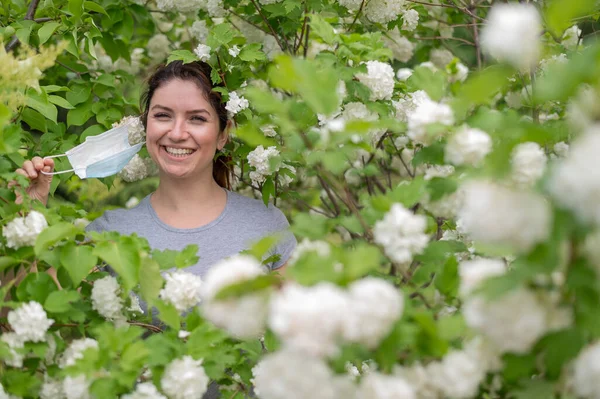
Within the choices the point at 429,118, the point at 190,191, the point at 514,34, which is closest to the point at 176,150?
the point at 190,191

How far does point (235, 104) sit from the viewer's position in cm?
296

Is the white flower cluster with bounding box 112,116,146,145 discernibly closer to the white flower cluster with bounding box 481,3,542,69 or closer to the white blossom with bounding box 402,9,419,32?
the white blossom with bounding box 402,9,419,32

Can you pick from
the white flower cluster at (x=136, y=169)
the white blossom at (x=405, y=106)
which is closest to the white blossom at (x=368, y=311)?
the white blossom at (x=405, y=106)

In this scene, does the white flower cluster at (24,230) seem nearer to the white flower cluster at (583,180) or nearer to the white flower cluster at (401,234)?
the white flower cluster at (401,234)

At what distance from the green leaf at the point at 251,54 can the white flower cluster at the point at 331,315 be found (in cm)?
194

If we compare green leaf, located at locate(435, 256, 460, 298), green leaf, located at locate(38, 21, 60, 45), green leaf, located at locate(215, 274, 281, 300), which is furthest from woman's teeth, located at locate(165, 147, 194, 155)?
green leaf, located at locate(215, 274, 281, 300)

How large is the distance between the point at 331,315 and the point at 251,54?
6.83 ft

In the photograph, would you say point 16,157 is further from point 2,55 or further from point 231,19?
point 231,19

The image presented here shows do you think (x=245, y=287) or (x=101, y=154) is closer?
(x=245, y=287)

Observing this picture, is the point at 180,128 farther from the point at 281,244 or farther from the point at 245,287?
the point at 245,287

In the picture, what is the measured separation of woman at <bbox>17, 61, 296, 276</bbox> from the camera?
2904 millimetres

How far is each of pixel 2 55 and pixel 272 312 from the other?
1234 millimetres

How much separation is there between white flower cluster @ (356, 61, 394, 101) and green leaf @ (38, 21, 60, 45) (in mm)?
1304

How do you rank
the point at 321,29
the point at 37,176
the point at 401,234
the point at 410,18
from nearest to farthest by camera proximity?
the point at 401,234
the point at 321,29
the point at 37,176
the point at 410,18
